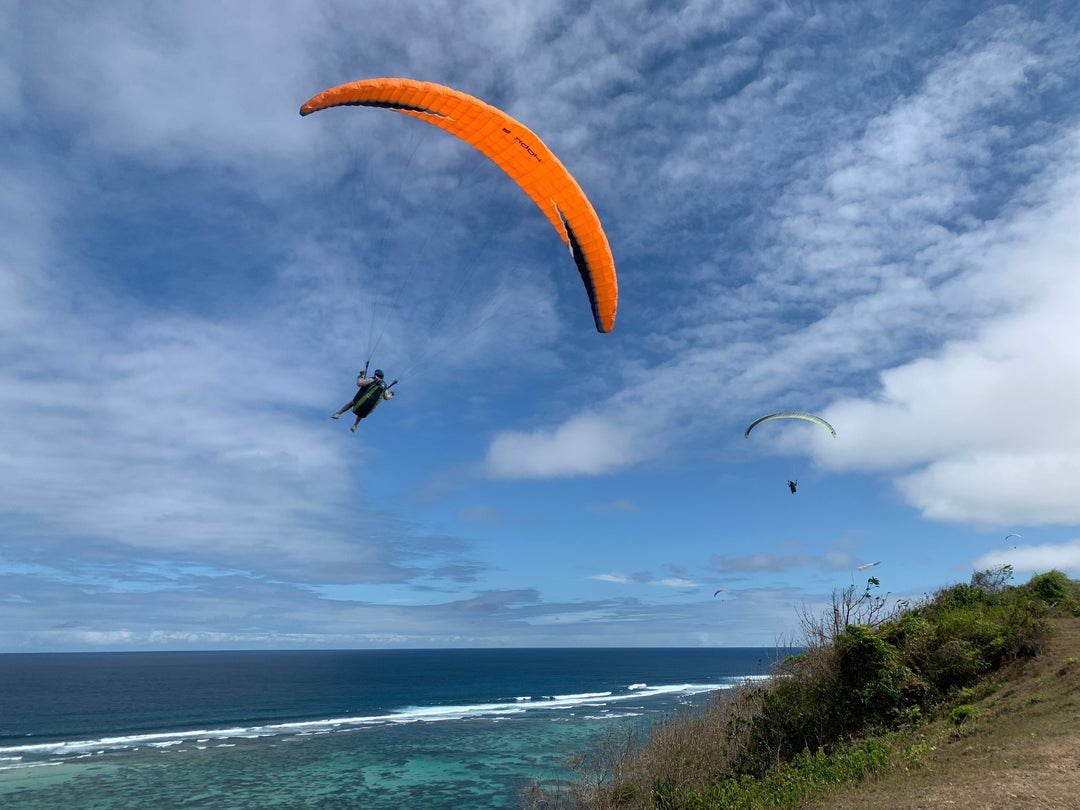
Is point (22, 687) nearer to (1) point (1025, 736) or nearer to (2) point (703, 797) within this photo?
(2) point (703, 797)

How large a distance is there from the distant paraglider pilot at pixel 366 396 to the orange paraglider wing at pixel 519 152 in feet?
21.3

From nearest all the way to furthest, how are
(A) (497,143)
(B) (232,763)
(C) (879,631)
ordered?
(A) (497,143)
(C) (879,631)
(B) (232,763)

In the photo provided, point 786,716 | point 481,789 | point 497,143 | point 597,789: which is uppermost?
point 497,143

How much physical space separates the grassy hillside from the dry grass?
0.04 m

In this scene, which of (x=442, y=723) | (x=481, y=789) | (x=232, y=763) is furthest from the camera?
(x=442, y=723)

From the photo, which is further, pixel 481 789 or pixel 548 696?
pixel 548 696

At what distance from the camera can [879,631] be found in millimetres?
18250

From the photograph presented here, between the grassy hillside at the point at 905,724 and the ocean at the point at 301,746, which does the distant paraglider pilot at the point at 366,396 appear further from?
the ocean at the point at 301,746

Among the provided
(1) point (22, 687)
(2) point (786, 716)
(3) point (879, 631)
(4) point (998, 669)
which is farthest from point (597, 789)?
(1) point (22, 687)

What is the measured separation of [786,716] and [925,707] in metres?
4.03

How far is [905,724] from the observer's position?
1547 cm

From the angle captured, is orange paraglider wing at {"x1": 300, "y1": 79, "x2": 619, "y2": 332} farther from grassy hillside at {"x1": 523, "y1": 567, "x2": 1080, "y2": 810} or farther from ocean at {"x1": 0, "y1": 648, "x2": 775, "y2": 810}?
ocean at {"x1": 0, "y1": 648, "x2": 775, "y2": 810}

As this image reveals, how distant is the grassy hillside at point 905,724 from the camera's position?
10234 millimetres

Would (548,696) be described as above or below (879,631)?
below
